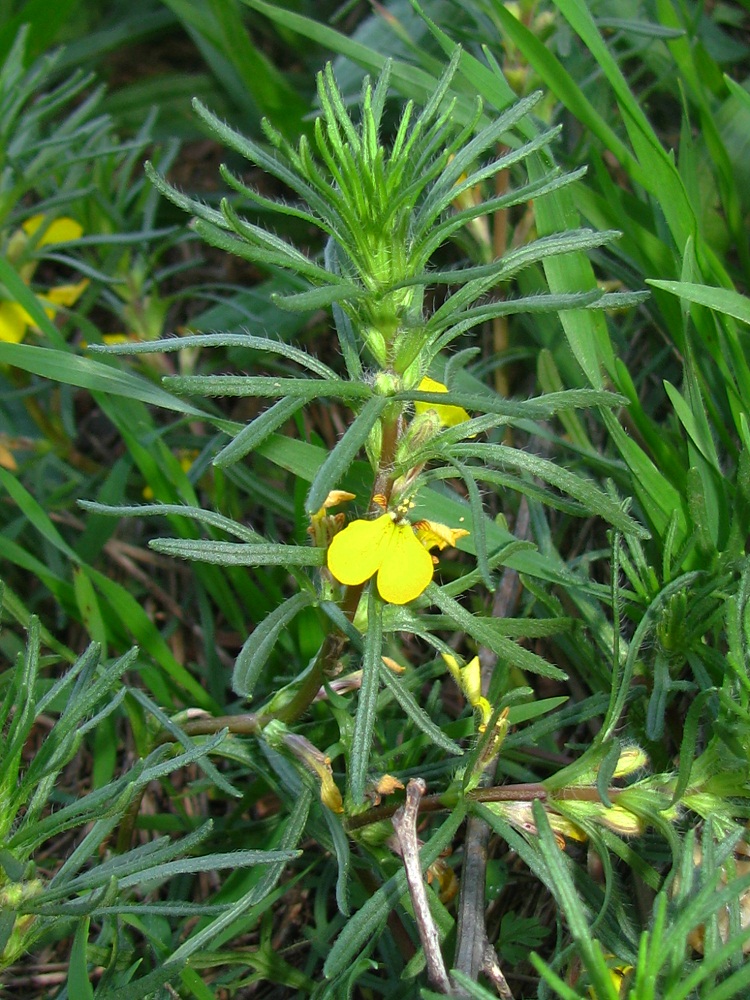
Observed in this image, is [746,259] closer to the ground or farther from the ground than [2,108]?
closer to the ground

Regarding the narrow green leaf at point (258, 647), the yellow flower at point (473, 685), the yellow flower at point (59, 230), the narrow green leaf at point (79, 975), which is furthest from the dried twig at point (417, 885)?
the yellow flower at point (59, 230)

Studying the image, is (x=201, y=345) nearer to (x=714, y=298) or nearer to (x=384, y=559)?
(x=384, y=559)

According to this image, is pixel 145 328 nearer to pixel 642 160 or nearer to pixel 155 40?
pixel 642 160

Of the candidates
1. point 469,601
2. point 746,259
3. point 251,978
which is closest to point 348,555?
point 251,978

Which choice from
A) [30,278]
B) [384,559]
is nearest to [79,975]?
[384,559]

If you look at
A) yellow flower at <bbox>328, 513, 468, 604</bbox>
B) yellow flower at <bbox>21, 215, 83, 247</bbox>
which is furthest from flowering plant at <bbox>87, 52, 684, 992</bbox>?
yellow flower at <bbox>21, 215, 83, 247</bbox>

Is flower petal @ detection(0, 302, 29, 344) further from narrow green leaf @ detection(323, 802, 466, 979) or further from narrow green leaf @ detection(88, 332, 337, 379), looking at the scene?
narrow green leaf @ detection(323, 802, 466, 979)

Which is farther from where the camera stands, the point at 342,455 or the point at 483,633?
the point at 483,633
